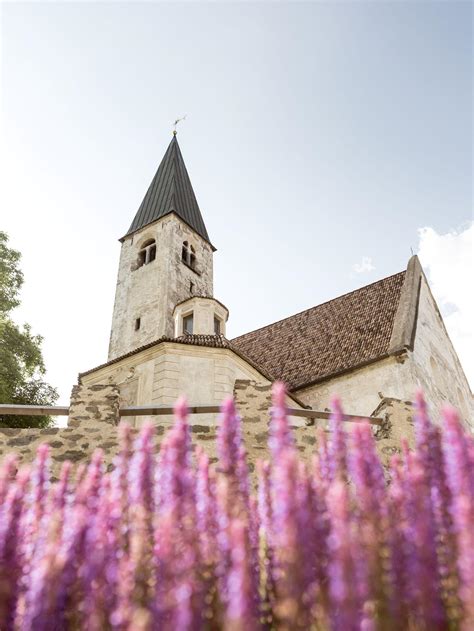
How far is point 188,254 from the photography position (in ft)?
92.9

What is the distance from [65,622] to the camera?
2453mm

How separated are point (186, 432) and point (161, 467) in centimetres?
20

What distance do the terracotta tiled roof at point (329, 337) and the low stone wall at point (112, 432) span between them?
28.5 ft

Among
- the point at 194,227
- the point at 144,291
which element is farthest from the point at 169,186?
the point at 144,291

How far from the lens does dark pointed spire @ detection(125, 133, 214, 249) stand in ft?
97.3

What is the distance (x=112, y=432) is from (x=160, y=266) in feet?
61.8

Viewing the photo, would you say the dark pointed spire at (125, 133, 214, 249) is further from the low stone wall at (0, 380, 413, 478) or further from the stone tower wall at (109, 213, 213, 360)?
the low stone wall at (0, 380, 413, 478)

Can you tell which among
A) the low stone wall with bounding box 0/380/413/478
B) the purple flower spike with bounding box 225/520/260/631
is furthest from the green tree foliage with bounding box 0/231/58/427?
the purple flower spike with bounding box 225/520/260/631

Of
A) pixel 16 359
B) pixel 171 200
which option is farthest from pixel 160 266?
pixel 16 359

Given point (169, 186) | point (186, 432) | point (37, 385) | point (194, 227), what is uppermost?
point (169, 186)

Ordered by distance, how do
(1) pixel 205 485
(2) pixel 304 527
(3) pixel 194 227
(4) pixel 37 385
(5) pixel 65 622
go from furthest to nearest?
(3) pixel 194 227
(4) pixel 37 385
(1) pixel 205 485
(5) pixel 65 622
(2) pixel 304 527

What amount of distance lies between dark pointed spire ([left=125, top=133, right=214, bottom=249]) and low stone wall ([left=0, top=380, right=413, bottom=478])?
2208cm

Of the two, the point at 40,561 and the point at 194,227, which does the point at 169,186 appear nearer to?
the point at 194,227

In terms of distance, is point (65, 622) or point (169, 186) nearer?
point (65, 622)
